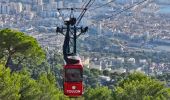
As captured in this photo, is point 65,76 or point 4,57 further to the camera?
point 4,57

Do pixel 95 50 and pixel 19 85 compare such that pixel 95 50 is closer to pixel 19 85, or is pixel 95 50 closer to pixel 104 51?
pixel 104 51

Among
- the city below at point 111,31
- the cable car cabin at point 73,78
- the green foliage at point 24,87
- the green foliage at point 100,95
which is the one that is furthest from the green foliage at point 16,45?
the city below at point 111,31

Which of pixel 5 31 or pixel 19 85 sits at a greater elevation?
pixel 5 31

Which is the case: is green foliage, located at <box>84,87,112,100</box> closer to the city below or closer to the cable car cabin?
the cable car cabin

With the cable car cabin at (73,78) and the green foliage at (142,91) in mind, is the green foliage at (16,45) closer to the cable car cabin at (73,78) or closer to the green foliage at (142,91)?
the green foliage at (142,91)

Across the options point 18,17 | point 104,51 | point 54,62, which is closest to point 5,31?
point 54,62

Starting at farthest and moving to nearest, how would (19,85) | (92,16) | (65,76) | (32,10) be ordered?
(32,10)
(92,16)
(19,85)
(65,76)

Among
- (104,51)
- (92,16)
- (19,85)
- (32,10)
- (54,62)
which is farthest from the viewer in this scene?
(32,10)

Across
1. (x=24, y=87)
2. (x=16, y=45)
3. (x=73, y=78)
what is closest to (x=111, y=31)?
(x=16, y=45)
